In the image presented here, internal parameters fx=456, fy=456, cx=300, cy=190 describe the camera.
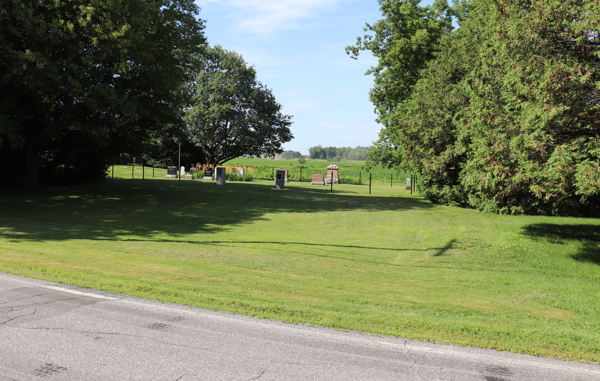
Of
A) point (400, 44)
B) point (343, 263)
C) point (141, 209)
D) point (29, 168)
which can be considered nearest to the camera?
point (343, 263)

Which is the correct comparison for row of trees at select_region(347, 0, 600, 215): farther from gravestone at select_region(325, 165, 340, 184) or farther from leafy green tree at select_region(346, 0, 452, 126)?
gravestone at select_region(325, 165, 340, 184)

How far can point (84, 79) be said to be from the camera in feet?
75.1

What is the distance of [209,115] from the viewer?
57750 millimetres

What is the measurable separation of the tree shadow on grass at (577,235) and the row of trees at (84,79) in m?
19.7

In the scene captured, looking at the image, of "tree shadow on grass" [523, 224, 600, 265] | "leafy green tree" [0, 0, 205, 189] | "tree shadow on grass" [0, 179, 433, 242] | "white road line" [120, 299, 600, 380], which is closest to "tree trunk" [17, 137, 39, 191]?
"leafy green tree" [0, 0, 205, 189]

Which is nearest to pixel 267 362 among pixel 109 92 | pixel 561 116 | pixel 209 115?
pixel 561 116

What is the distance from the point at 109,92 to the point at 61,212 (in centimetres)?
636

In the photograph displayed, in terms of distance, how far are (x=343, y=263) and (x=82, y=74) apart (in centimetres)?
1730

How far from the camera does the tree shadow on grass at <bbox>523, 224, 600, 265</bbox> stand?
48.1 ft

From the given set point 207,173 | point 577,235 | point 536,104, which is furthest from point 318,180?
point 536,104

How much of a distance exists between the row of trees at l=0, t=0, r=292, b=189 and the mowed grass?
4.21 metres

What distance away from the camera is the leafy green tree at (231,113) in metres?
58.9

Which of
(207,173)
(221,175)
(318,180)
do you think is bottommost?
(318,180)

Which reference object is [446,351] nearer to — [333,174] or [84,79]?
[84,79]
